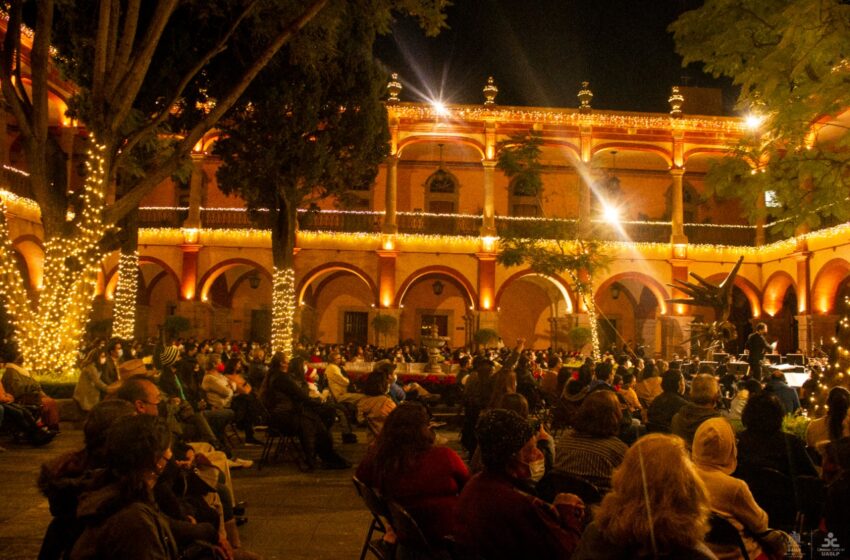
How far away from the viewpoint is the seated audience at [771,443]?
13.9 ft

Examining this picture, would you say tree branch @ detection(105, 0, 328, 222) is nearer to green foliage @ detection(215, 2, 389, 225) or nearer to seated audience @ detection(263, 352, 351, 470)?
Answer: green foliage @ detection(215, 2, 389, 225)

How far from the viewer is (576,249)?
22.4m

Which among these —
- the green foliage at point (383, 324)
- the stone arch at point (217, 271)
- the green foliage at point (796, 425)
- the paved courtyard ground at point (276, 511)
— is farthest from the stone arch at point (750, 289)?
the paved courtyard ground at point (276, 511)

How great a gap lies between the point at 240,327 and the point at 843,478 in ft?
82.3

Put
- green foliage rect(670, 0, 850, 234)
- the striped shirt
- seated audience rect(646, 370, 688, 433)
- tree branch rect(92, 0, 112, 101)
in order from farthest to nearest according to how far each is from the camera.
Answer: tree branch rect(92, 0, 112, 101)
green foliage rect(670, 0, 850, 234)
seated audience rect(646, 370, 688, 433)
the striped shirt

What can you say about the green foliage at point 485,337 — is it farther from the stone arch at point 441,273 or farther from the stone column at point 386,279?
the stone column at point 386,279

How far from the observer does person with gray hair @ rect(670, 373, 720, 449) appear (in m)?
5.05

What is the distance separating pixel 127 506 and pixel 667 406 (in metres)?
5.08

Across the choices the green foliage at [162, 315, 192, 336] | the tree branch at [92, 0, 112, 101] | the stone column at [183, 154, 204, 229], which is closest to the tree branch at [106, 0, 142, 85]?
the tree branch at [92, 0, 112, 101]

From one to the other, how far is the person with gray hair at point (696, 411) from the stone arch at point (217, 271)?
68.0ft

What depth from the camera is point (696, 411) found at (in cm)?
508

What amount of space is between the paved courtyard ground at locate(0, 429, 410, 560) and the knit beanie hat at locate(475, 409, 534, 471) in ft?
7.69

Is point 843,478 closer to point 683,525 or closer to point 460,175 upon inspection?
point 683,525

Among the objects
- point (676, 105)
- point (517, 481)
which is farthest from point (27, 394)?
point (676, 105)
